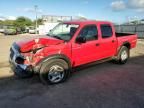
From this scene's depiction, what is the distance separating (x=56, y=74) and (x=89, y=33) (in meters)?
1.83

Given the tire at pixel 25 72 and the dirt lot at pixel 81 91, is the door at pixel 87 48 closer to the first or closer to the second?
the dirt lot at pixel 81 91

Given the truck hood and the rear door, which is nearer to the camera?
the truck hood

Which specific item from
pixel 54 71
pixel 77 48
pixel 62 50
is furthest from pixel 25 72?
pixel 77 48

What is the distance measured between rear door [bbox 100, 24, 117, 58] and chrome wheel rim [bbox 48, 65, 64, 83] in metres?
1.93

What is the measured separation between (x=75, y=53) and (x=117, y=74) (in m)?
1.92

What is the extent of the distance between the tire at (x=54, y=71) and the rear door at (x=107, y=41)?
1.82 m

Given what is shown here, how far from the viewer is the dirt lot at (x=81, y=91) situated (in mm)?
4902

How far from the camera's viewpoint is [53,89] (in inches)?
230

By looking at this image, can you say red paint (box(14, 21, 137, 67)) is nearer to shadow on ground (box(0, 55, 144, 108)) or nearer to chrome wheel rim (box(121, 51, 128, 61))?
chrome wheel rim (box(121, 51, 128, 61))

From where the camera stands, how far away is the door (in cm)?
654

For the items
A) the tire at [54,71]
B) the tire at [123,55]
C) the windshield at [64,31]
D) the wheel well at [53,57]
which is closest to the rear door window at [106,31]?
the tire at [123,55]

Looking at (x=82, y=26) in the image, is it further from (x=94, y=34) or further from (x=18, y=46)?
(x=18, y=46)

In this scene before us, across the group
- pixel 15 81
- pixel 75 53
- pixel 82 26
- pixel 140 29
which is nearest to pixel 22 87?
pixel 15 81

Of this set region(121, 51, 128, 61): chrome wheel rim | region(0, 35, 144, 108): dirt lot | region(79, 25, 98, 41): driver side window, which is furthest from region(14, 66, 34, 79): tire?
region(121, 51, 128, 61): chrome wheel rim
